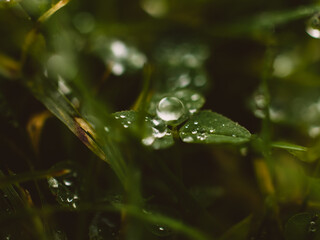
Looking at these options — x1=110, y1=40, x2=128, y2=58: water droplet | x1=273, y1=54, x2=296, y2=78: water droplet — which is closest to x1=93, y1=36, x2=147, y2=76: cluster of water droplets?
x1=110, y1=40, x2=128, y2=58: water droplet

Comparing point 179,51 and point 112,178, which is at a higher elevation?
point 179,51

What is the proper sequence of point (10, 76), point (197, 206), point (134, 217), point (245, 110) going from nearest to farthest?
1. point (134, 217)
2. point (197, 206)
3. point (10, 76)
4. point (245, 110)

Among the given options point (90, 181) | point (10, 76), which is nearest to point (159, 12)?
point (10, 76)

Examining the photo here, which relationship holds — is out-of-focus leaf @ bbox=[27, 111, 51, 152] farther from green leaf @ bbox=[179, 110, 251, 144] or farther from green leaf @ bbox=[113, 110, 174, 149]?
green leaf @ bbox=[179, 110, 251, 144]

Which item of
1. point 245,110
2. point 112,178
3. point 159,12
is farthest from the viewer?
point 159,12

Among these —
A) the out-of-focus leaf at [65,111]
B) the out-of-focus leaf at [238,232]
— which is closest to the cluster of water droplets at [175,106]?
the out-of-focus leaf at [65,111]

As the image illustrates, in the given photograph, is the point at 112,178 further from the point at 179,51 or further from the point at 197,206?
the point at 179,51

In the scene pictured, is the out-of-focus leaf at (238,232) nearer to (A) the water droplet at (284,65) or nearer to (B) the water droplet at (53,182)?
(B) the water droplet at (53,182)
